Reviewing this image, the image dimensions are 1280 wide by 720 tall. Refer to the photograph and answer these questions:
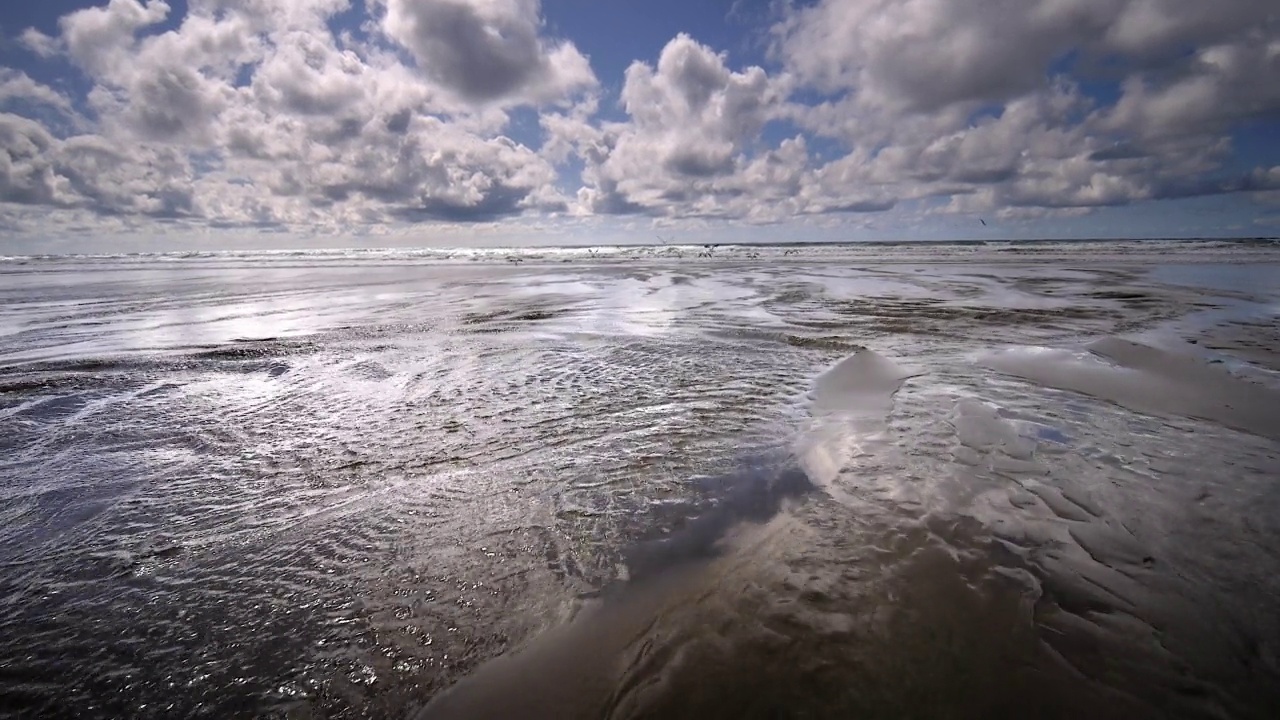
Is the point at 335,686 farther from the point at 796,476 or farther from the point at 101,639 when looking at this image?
the point at 796,476

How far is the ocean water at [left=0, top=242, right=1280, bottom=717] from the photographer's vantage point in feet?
7.80

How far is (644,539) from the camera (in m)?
3.58

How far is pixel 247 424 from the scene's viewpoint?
5.78m

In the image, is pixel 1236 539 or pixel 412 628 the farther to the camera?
pixel 1236 539

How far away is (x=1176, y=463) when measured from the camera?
454 cm

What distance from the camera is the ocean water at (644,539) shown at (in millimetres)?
2377

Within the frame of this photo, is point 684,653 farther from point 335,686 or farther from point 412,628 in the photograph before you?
point 335,686

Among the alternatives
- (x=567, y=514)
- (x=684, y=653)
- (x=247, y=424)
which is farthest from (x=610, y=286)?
(x=684, y=653)

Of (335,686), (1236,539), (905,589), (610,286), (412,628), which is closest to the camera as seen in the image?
(335,686)

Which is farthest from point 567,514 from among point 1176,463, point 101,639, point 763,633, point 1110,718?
point 1176,463

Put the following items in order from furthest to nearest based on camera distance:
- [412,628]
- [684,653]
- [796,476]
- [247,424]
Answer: [247,424] → [796,476] → [412,628] → [684,653]

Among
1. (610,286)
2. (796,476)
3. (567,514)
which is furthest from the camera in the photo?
(610,286)

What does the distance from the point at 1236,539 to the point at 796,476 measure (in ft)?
8.84

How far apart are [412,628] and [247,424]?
4390 millimetres
